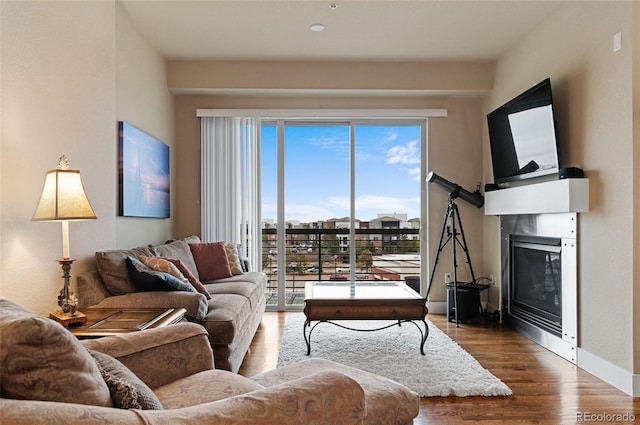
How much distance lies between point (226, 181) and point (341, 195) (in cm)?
132

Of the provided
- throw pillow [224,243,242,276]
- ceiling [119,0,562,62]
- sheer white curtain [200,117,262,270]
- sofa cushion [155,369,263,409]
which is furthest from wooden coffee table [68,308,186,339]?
sheer white curtain [200,117,262,270]

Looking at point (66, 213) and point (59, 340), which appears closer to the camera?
point (59, 340)

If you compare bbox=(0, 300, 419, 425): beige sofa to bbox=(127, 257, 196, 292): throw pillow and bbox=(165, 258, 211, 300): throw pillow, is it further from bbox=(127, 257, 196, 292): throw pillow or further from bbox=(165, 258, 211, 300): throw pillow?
bbox=(165, 258, 211, 300): throw pillow

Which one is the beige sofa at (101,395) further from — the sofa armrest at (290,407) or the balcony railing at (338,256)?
the balcony railing at (338,256)

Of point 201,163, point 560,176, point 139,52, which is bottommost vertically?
point 560,176

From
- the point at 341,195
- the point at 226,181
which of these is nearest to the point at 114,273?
the point at 226,181

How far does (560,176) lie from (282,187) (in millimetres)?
2913

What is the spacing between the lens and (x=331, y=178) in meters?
5.30

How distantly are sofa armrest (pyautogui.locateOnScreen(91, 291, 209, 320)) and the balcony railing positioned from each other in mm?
2637

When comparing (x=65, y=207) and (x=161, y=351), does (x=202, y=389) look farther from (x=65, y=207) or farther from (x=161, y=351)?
(x=65, y=207)

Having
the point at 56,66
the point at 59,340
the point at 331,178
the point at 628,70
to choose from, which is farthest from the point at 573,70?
the point at 59,340

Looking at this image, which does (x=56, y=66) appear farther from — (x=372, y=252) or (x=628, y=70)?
(x=372, y=252)

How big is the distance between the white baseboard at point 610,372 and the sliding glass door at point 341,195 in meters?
2.33

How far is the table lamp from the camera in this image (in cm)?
210
